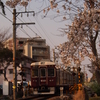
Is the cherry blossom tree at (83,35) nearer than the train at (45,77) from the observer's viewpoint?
Yes

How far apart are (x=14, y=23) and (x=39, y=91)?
7.54 m

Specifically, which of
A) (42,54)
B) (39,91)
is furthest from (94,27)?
(42,54)

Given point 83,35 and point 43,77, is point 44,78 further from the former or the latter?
point 83,35

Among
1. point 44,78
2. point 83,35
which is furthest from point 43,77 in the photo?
point 83,35

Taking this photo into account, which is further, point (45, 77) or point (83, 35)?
point (45, 77)

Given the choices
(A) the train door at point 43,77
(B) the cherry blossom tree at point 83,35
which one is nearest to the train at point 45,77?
(A) the train door at point 43,77

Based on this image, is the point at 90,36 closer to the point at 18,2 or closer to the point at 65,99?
the point at 18,2

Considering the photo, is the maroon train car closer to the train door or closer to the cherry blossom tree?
the train door

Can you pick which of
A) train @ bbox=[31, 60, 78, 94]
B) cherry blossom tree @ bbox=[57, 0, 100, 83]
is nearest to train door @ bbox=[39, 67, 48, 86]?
train @ bbox=[31, 60, 78, 94]

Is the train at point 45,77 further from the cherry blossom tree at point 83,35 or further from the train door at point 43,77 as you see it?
the cherry blossom tree at point 83,35

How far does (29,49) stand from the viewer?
66.3 m

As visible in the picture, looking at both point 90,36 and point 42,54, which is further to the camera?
point 42,54

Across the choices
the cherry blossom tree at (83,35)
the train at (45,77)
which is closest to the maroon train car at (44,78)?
the train at (45,77)

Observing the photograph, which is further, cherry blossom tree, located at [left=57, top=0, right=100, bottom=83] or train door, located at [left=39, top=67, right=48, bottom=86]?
train door, located at [left=39, top=67, right=48, bottom=86]
